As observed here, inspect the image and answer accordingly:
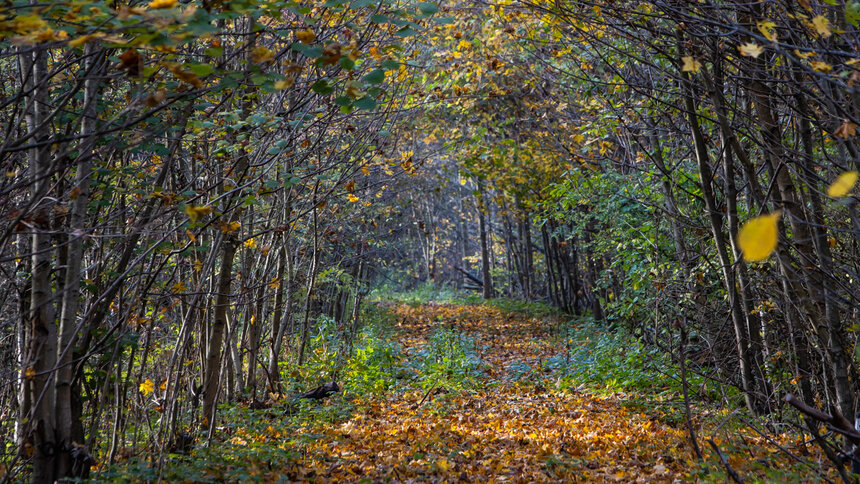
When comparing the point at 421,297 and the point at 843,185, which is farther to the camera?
the point at 421,297

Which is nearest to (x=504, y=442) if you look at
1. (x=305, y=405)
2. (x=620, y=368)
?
(x=305, y=405)

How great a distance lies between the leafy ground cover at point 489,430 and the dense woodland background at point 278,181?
1.57 ft

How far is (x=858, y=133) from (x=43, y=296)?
15.6ft

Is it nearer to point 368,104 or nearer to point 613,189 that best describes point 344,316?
point 613,189

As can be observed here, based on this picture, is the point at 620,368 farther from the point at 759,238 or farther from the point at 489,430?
the point at 759,238

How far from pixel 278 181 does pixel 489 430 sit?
3.45 metres

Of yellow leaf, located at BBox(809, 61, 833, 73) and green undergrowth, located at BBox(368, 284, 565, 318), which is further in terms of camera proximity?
green undergrowth, located at BBox(368, 284, 565, 318)

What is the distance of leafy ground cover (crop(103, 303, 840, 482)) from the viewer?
4.38 metres

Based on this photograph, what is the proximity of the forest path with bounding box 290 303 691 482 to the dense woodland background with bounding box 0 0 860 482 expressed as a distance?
103 cm

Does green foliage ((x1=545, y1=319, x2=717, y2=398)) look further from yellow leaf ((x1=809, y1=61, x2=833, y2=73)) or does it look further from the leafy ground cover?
yellow leaf ((x1=809, y1=61, x2=833, y2=73))

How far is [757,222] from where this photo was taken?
1.27 m

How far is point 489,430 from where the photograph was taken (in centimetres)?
611

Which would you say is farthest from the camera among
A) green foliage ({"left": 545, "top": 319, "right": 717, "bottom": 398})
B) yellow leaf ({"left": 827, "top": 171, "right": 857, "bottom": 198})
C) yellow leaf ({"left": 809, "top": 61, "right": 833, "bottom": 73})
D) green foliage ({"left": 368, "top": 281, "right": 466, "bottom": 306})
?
green foliage ({"left": 368, "top": 281, "right": 466, "bottom": 306})

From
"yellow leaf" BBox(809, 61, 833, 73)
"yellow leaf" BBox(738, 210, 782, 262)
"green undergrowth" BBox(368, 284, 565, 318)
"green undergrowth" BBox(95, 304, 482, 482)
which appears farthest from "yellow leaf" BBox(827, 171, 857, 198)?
"green undergrowth" BBox(368, 284, 565, 318)
